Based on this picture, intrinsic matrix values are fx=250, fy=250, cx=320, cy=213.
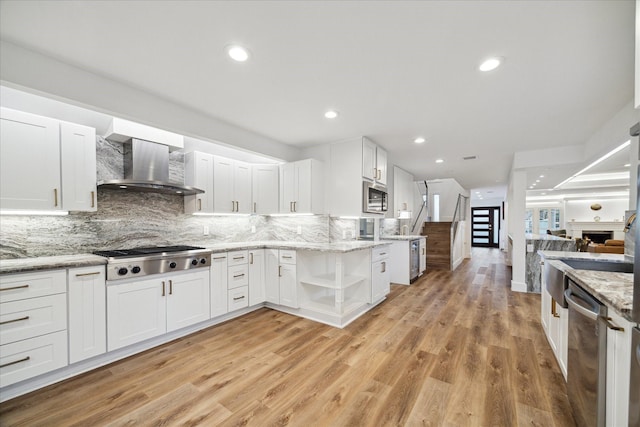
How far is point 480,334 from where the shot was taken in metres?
2.86

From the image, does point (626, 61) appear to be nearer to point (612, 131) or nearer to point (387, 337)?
point (612, 131)

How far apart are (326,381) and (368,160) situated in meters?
2.93

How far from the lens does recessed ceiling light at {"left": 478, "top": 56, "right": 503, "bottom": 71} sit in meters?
1.91

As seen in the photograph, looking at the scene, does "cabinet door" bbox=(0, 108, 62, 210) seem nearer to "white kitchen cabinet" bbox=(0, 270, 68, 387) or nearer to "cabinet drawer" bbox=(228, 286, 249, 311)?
"white kitchen cabinet" bbox=(0, 270, 68, 387)

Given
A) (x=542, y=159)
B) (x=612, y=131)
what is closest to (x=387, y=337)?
(x=612, y=131)

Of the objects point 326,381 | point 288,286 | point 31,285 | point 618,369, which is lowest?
point 326,381

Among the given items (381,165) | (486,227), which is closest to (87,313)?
(381,165)

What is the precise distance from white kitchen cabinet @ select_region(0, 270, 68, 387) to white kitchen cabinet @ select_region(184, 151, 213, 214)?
4.83 ft

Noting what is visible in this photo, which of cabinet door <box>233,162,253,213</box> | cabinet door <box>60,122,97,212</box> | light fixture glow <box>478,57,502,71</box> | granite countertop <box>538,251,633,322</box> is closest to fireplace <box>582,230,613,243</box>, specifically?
granite countertop <box>538,251,633,322</box>

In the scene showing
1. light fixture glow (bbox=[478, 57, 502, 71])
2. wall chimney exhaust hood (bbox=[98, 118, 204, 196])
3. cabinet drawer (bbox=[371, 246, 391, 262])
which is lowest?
cabinet drawer (bbox=[371, 246, 391, 262])

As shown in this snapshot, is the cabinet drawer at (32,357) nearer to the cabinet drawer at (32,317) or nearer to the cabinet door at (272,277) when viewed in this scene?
the cabinet drawer at (32,317)

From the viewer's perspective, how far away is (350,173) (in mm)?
3809

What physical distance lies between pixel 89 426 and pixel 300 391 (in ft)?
4.43

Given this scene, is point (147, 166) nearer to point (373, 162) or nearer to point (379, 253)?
point (373, 162)
